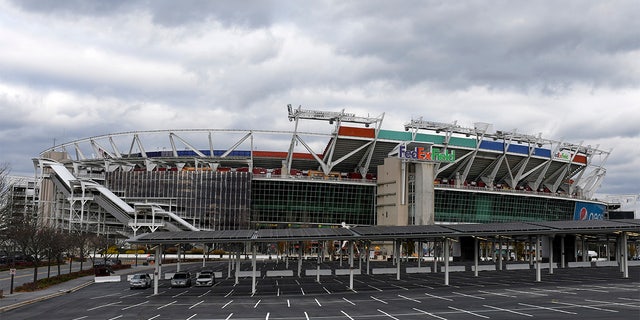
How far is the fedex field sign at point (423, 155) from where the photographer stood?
128 metres

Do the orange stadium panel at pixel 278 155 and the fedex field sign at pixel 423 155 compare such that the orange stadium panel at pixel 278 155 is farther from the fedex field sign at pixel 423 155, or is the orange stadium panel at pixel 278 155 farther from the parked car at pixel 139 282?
the parked car at pixel 139 282

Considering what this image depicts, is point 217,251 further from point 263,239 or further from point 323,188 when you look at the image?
point 263,239

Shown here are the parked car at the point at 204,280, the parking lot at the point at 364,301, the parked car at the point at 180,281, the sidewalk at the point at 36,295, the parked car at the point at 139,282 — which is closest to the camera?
the parking lot at the point at 364,301

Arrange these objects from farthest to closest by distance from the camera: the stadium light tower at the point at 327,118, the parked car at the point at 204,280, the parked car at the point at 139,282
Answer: the stadium light tower at the point at 327,118 → the parked car at the point at 204,280 → the parked car at the point at 139,282

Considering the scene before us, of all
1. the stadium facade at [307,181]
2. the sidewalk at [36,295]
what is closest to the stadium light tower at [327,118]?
the stadium facade at [307,181]

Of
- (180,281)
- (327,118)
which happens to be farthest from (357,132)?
(180,281)

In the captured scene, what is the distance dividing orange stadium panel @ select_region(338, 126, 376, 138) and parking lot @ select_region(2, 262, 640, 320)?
7695 centimetres

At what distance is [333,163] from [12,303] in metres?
99.6

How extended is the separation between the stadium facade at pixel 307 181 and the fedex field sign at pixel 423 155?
9.2 inches

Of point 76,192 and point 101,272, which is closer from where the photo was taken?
point 101,272

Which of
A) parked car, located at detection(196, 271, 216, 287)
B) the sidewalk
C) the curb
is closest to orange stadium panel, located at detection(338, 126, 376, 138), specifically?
the sidewalk

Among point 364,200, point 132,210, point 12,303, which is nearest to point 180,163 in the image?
point 132,210

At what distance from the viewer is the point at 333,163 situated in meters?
137

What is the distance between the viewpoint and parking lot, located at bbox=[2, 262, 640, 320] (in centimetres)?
3356
